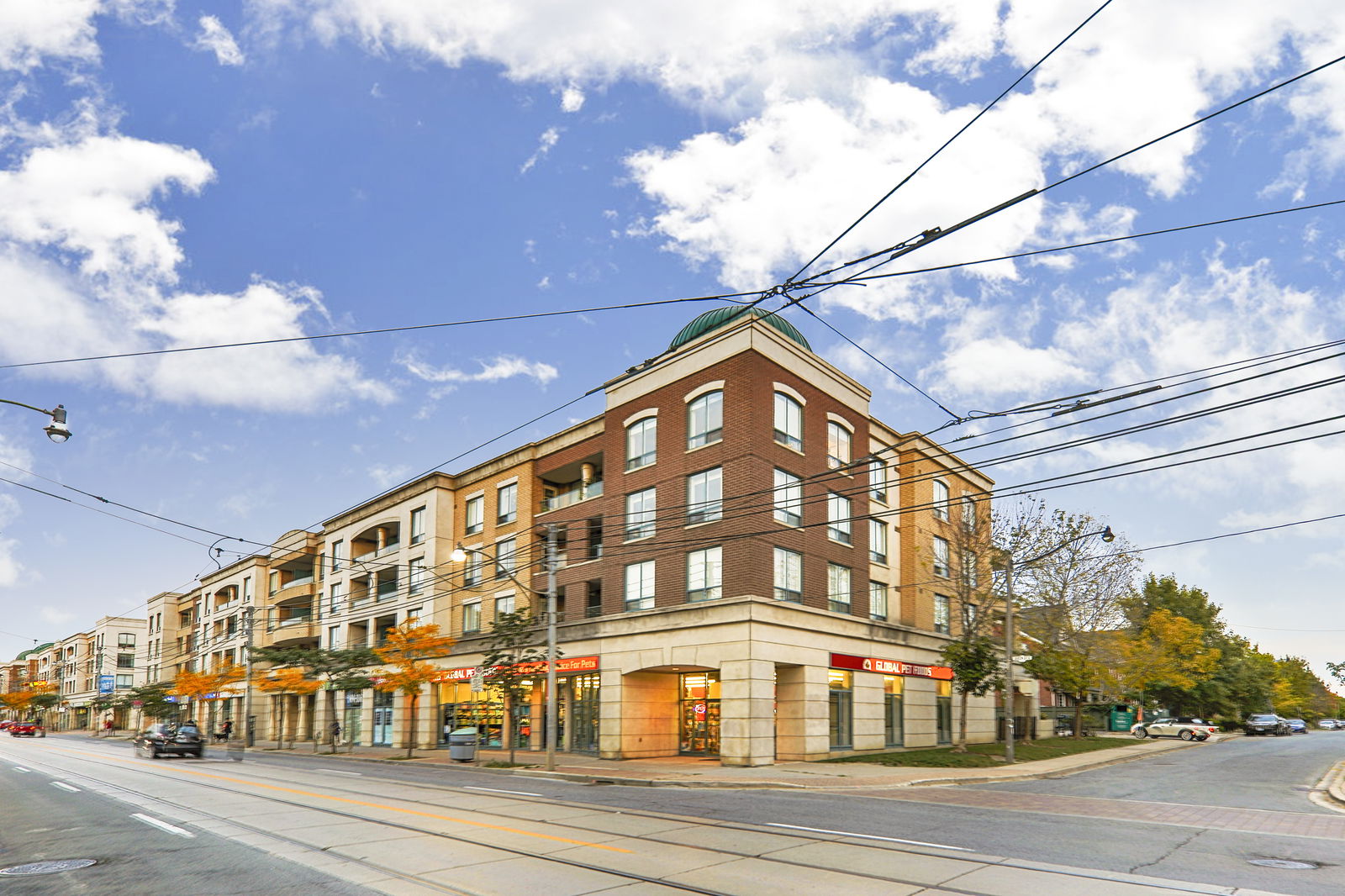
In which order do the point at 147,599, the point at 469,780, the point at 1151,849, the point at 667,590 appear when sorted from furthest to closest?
the point at 147,599 → the point at 667,590 → the point at 469,780 → the point at 1151,849

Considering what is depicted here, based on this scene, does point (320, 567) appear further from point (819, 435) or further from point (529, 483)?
point (819, 435)

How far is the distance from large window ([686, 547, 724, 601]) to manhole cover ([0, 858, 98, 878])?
2233cm

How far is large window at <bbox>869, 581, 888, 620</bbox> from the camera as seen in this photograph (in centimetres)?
4003

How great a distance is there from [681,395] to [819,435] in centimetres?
590

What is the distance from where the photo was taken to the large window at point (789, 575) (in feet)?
109

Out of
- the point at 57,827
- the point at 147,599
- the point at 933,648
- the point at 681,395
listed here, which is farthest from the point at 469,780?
the point at 147,599

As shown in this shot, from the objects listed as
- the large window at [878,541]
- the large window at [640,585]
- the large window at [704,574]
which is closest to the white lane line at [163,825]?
the large window at [704,574]

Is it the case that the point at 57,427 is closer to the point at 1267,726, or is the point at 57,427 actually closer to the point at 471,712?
the point at 471,712

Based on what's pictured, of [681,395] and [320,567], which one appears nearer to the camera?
[681,395]

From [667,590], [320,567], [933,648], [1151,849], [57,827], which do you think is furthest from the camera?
[320,567]

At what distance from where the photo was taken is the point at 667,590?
112 feet

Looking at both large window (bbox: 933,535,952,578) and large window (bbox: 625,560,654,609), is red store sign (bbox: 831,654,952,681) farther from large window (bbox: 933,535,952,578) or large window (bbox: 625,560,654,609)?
large window (bbox: 625,560,654,609)

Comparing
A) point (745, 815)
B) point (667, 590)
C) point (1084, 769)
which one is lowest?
point (1084, 769)

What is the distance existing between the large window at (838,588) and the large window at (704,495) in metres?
6.10
